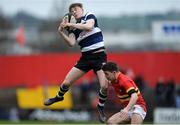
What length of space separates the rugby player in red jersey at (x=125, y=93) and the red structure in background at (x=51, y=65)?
16444 mm

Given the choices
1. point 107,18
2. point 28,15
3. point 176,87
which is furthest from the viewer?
point 28,15

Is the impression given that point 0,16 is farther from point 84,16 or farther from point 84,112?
point 84,16


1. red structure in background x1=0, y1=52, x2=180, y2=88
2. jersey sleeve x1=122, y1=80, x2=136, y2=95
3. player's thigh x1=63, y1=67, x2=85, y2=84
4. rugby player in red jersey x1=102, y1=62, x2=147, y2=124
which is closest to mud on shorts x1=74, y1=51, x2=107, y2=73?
player's thigh x1=63, y1=67, x2=85, y2=84

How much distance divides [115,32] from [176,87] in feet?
91.2

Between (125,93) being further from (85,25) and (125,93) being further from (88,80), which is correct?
(88,80)

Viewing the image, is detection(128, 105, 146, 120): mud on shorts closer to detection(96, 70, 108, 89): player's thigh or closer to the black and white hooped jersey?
detection(96, 70, 108, 89): player's thigh

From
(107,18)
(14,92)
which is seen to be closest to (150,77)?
(14,92)

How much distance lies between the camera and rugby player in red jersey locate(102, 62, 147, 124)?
1474cm

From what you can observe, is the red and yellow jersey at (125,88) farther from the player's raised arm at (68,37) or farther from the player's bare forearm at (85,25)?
the player's raised arm at (68,37)

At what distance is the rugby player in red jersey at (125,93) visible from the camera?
14.7 meters

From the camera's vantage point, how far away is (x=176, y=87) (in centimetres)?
2800

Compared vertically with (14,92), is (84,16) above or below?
above

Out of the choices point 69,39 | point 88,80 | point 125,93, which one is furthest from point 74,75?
point 88,80

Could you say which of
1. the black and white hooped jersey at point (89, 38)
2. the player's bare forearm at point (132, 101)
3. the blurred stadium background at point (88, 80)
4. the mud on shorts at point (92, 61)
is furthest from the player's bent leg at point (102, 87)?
the blurred stadium background at point (88, 80)
